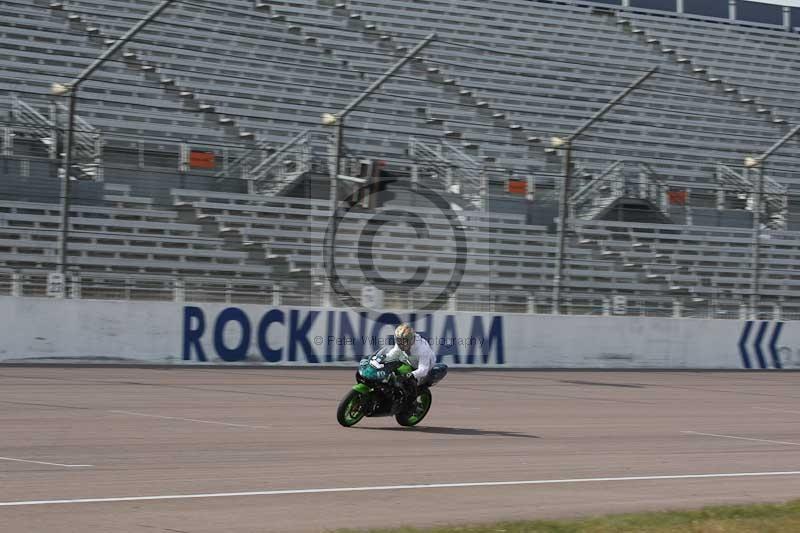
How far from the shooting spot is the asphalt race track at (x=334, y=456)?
7391mm

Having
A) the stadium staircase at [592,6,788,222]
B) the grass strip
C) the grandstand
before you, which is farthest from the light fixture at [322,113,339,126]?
the stadium staircase at [592,6,788,222]

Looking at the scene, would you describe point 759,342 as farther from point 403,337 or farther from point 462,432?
point 403,337

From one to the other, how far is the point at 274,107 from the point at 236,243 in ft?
20.3

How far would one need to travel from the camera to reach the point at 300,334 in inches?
878

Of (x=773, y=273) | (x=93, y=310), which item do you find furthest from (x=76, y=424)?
(x=773, y=273)

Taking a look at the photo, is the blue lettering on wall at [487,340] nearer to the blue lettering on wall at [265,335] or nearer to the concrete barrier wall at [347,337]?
the concrete barrier wall at [347,337]

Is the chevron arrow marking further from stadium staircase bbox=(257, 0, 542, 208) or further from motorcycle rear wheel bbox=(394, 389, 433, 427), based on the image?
motorcycle rear wheel bbox=(394, 389, 433, 427)

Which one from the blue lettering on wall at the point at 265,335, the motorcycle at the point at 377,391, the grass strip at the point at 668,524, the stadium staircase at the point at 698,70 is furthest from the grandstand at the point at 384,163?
the grass strip at the point at 668,524

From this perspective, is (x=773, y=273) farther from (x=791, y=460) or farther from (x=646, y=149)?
(x=791, y=460)

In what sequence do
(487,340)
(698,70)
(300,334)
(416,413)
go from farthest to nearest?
(698,70)
(487,340)
(300,334)
(416,413)

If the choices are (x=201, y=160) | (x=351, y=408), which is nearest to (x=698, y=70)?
(x=201, y=160)

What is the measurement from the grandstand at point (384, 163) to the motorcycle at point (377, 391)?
832 centimetres

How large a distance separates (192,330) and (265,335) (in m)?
1.47

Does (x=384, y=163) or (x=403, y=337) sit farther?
(x=384, y=163)
